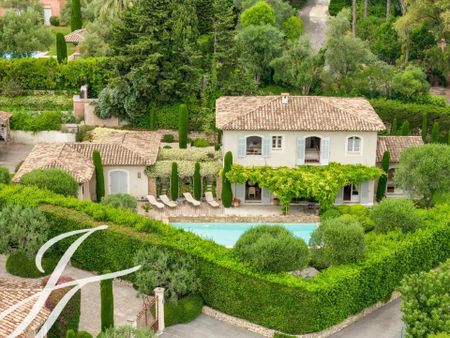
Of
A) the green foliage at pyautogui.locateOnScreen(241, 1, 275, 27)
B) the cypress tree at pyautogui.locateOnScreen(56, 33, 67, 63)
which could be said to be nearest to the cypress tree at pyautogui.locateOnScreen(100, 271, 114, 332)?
the cypress tree at pyautogui.locateOnScreen(56, 33, 67, 63)

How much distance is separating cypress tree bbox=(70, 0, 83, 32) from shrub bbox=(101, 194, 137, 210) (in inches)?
1469

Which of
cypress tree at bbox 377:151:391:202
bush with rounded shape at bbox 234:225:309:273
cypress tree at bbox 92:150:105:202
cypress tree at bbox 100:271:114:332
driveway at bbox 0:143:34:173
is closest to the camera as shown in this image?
cypress tree at bbox 100:271:114:332

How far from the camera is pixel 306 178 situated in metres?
48.6

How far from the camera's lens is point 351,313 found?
3738 centimetres

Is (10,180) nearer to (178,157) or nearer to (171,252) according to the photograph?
(178,157)

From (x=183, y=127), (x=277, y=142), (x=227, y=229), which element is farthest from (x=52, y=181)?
(x=183, y=127)

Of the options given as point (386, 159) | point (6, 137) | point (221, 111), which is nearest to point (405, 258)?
point (386, 159)

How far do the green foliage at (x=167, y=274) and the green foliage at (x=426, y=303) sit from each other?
8.89m

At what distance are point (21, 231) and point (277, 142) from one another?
56.9 feet

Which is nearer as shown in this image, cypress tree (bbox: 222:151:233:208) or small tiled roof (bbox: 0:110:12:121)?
cypress tree (bbox: 222:151:233:208)

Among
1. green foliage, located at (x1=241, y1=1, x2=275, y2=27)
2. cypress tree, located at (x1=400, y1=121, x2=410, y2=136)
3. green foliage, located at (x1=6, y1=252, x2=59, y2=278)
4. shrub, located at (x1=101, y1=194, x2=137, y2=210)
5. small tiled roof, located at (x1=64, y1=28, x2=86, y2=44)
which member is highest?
green foliage, located at (x1=241, y1=1, x2=275, y2=27)

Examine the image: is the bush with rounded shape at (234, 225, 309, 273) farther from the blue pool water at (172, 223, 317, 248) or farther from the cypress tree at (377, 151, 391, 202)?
the cypress tree at (377, 151, 391, 202)

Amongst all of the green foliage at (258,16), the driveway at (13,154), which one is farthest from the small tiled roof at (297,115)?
the green foliage at (258,16)

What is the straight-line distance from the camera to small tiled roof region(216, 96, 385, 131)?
49.9 metres
